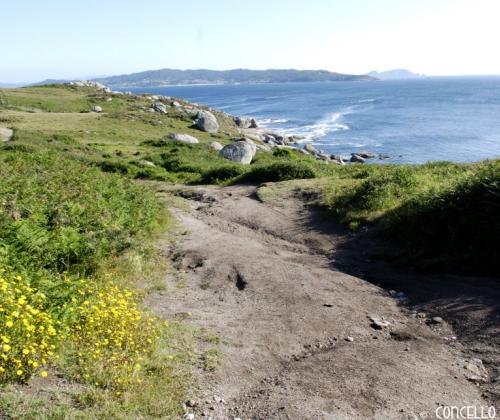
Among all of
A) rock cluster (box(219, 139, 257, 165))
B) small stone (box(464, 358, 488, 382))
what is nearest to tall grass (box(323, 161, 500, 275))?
small stone (box(464, 358, 488, 382))

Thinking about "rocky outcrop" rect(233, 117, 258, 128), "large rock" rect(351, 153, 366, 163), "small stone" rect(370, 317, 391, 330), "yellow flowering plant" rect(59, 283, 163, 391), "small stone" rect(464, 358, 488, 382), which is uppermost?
"rocky outcrop" rect(233, 117, 258, 128)

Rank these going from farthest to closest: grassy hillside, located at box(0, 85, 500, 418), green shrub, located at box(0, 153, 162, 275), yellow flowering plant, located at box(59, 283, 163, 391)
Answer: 1. green shrub, located at box(0, 153, 162, 275)
2. yellow flowering plant, located at box(59, 283, 163, 391)
3. grassy hillside, located at box(0, 85, 500, 418)

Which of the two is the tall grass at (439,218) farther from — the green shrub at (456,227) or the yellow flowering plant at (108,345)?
the yellow flowering plant at (108,345)

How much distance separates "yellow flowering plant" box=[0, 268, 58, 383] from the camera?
611cm

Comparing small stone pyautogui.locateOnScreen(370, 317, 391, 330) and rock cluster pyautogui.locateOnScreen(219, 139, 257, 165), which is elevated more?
rock cluster pyautogui.locateOnScreen(219, 139, 257, 165)

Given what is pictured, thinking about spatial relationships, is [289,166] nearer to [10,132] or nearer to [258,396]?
[258,396]

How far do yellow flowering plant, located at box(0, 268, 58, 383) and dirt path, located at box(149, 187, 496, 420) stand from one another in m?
2.44

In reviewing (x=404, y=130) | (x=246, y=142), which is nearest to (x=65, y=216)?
(x=246, y=142)

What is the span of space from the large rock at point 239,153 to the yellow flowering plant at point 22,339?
104ft

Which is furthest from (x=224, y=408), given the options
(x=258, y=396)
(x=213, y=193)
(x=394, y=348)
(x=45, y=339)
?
(x=213, y=193)

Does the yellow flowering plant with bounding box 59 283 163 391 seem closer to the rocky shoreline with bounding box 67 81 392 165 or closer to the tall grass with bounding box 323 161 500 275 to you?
the tall grass with bounding box 323 161 500 275

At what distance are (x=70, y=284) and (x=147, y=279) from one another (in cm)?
311

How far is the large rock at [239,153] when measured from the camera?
125ft

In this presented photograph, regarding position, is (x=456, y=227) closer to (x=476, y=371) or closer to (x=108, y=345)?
(x=476, y=371)
